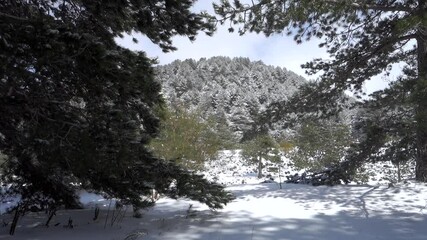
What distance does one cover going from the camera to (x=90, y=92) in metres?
3.72

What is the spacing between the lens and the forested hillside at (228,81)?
81000 mm

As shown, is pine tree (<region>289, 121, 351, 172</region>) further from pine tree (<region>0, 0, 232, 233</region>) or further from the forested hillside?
the forested hillside

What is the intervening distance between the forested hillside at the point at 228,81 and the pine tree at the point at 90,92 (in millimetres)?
69722

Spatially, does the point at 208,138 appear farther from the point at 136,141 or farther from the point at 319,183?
the point at 136,141

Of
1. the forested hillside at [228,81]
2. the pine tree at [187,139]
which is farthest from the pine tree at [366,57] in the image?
the forested hillside at [228,81]

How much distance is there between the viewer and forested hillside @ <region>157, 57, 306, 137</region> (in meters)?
81.0

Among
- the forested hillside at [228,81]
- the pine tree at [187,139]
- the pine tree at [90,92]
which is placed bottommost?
the pine tree at [90,92]

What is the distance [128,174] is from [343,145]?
15938 mm

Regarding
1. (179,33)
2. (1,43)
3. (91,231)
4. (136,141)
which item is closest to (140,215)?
(91,231)

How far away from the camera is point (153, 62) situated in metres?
4.54

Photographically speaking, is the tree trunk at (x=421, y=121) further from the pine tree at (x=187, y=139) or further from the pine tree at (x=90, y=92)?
the pine tree at (x=187, y=139)

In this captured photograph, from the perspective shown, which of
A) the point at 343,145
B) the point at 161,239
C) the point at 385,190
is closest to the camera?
the point at 161,239

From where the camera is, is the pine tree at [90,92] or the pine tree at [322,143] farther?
the pine tree at [322,143]

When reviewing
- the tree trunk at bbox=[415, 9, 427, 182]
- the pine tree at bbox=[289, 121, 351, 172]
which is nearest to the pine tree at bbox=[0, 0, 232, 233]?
the tree trunk at bbox=[415, 9, 427, 182]
